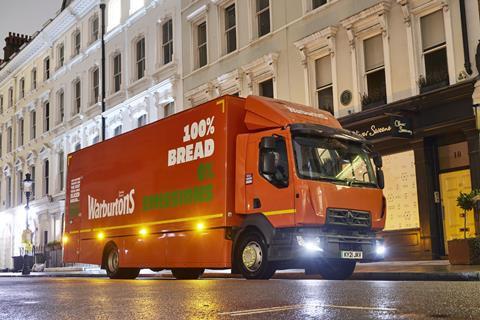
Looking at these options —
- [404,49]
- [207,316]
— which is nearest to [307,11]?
[404,49]

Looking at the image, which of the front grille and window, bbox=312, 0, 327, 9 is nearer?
the front grille

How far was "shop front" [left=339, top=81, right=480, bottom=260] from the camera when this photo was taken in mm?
16203

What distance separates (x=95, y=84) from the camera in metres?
35.4

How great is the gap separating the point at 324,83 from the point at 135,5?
14.7m

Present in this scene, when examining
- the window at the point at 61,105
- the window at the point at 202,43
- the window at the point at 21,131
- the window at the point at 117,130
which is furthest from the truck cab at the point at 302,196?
the window at the point at 21,131

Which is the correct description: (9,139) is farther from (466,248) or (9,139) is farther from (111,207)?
(466,248)

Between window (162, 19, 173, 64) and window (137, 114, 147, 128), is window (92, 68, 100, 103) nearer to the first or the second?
window (137, 114, 147, 128)

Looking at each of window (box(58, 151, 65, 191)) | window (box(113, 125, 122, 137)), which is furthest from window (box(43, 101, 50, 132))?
window (box(113, 125, 122, 137))

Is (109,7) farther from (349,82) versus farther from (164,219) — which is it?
(164,219)

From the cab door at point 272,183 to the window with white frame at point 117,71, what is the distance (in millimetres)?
21593

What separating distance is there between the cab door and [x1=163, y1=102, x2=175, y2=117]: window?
52.6ft

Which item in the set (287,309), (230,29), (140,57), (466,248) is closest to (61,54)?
(140,57)

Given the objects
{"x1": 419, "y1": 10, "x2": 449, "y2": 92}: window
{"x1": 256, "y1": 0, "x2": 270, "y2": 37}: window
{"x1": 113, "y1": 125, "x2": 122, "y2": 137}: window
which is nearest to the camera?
{"x1": 419, "y1": 10, "x2": 449, "y2": 92}: window

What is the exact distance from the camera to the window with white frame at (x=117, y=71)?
33.0 meters
